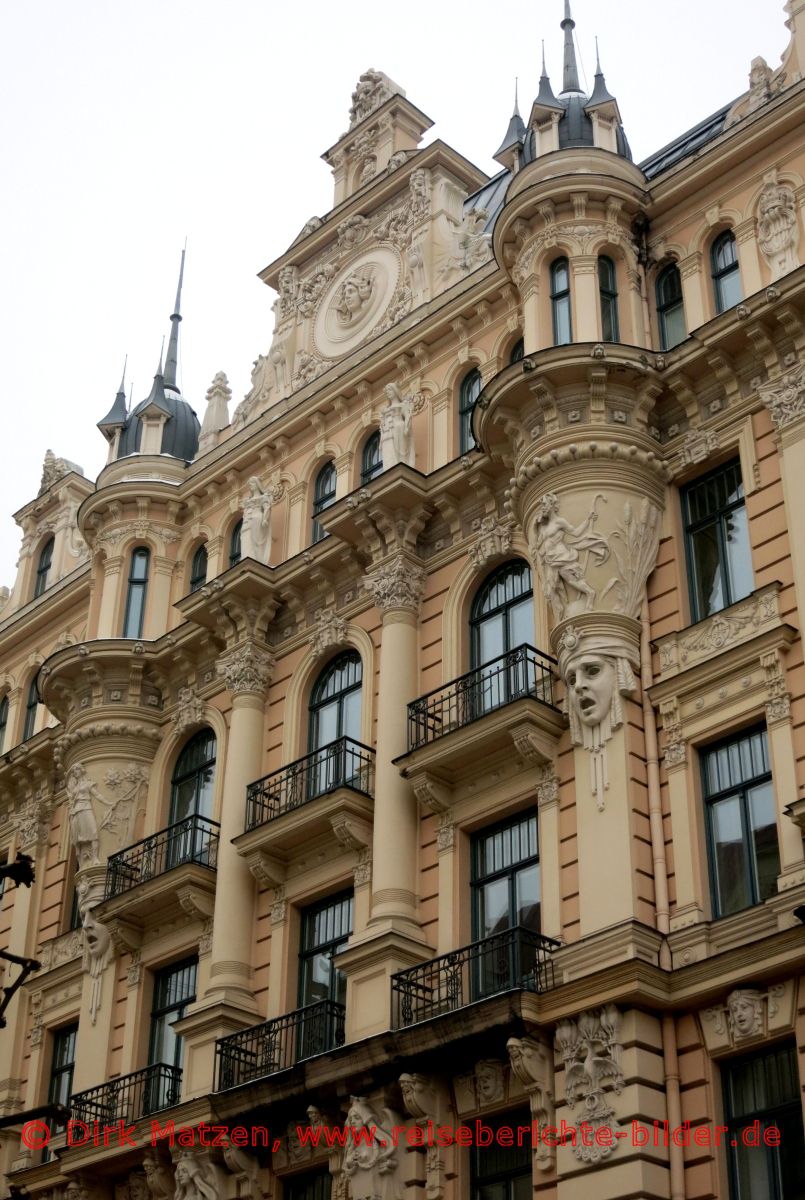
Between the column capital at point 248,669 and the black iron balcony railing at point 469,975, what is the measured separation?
7987mm

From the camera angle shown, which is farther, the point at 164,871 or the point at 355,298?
the point at 355,298

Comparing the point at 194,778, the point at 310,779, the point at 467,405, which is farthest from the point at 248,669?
the point at 467,405

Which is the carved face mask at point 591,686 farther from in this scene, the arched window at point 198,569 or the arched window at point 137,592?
the arched window at point 137,592

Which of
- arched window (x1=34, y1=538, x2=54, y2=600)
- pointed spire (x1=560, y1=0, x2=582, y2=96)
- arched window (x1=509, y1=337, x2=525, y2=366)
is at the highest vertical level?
pointed spire (x1=560, y1=0, x2=582, y2=96)

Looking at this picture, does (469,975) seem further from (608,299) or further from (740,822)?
(608,299)

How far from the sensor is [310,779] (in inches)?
1140

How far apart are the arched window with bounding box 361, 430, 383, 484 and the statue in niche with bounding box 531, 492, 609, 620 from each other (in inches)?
263

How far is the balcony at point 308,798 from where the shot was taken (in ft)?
89.4

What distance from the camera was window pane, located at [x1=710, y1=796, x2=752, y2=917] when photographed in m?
22.2

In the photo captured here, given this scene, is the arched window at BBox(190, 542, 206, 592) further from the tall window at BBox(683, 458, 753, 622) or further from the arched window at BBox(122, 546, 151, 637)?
the tall window at BBox(683, 458, 753, 622)

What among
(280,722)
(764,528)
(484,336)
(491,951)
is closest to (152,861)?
(280,722)

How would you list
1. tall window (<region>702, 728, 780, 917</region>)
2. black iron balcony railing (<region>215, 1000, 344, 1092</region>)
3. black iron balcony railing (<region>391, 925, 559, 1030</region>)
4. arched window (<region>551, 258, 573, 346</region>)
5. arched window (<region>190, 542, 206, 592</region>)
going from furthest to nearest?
arched window (<region>190, 542, 206, 592</region>)
arched window (<region>551, 258, 573, 346</region>)
black iron balcony railing (<region>215, 1000, 344, 1092</region>)
black iron balcony railing (<region>391, 925, 559, 1030</region>)
tall window (<region>702, 728, 780, 917</region>)

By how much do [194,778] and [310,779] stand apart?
4.33 m

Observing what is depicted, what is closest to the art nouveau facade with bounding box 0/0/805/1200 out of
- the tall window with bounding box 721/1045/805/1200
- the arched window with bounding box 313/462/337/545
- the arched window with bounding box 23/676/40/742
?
the tall window with bounding box 721/1045/805/1200
